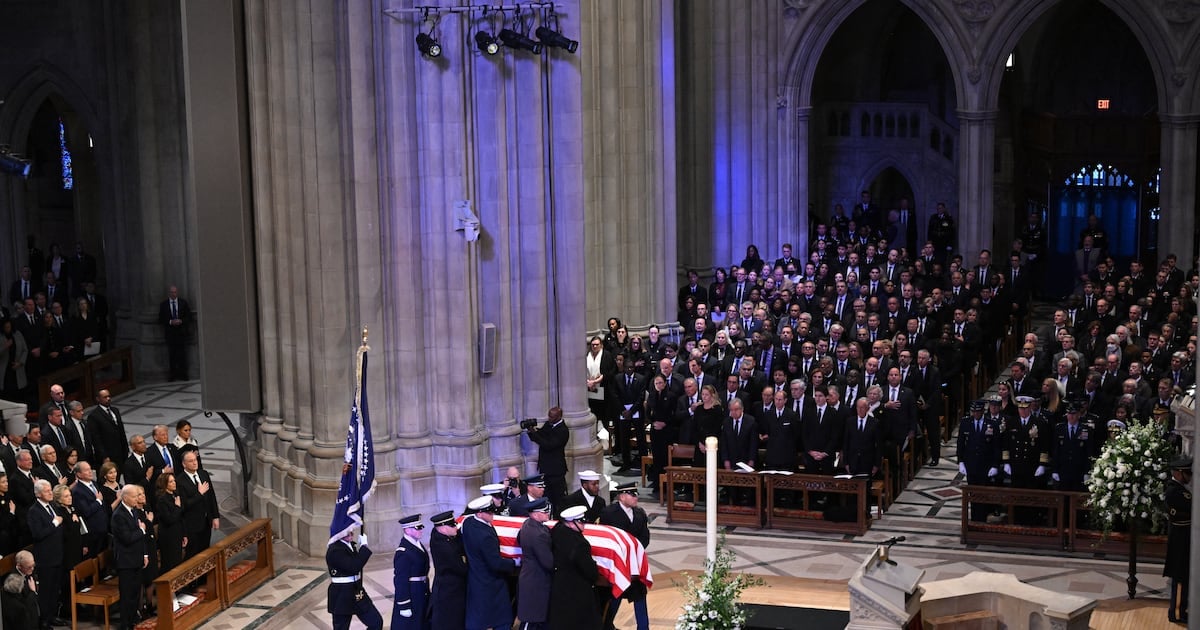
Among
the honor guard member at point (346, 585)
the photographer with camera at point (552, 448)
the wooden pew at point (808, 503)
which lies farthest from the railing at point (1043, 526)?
the honor guard member at point (346, 585)

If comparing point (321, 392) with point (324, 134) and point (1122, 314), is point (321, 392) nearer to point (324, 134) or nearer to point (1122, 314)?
point (324, 134)

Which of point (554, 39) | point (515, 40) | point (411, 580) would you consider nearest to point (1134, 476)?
point (411, 580)

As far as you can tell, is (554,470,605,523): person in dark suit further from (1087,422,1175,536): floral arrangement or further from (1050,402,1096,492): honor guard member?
(1050,402,1096,492): honor guard member

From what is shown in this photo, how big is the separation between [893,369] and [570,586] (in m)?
6.69

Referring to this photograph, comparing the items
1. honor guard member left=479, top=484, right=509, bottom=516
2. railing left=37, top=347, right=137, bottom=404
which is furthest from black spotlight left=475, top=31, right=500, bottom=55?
railing left=37, top=347, right=137, bottom=404

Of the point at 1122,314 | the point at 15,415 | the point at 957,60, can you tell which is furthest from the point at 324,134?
the point at 957,60

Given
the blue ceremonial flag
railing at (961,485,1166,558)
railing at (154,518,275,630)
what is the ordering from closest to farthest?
1. the blue ceremonial flag
2. railing at (154,518,275,630)
3. railing at (961,485,1166,558)

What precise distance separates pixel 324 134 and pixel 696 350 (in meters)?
5.71

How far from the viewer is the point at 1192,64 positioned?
91.3 ft

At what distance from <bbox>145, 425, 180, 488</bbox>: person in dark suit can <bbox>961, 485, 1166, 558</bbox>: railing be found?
860 centimetres

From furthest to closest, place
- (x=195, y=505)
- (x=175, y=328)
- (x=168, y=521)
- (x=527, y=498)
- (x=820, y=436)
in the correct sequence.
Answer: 1. (x=175, y=328)
2. (x=820, y=436)
3. (x=195, y=505)
4. (x=168, y=521)
5. (x=527, y=498)

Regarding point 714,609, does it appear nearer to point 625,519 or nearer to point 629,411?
point 625,519

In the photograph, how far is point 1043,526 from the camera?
17.7m

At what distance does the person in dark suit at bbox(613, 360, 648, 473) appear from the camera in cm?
2085
